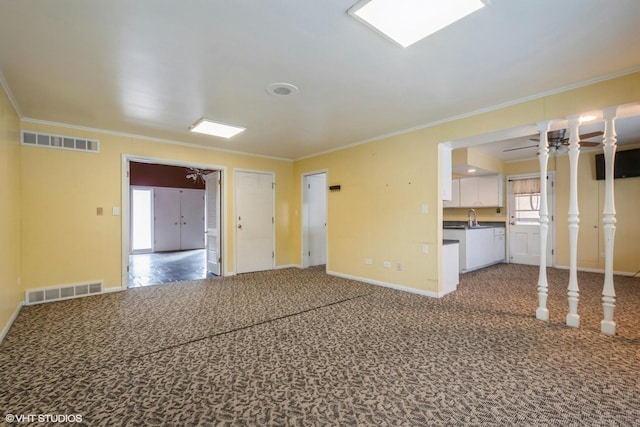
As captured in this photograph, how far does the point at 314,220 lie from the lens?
683 centimetres

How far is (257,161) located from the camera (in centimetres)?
619

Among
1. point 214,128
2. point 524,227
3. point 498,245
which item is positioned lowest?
point 498,245

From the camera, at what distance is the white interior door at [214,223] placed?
5790mm

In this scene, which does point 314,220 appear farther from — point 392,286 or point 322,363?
point 322,363

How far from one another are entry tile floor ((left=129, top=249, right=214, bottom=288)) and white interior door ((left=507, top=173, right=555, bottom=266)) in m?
7.16

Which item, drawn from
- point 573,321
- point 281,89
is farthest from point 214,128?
point 573,321

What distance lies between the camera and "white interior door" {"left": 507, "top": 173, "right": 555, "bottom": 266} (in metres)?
6.82

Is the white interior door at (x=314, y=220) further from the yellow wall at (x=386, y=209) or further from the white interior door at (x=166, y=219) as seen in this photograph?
the white interior door at (x=166, y=219)

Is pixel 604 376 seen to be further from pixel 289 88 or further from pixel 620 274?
pixel 620 274

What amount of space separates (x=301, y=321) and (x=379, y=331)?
33.7 inches

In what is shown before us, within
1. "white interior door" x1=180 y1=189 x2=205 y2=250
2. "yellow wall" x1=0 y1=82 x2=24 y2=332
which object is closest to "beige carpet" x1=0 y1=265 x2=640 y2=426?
"yellow wall" x1=0 y1=82 x2=24 y2=332

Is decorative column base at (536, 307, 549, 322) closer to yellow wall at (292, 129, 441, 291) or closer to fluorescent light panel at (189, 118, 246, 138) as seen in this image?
yellow wall at (292, 129, 441, 291)

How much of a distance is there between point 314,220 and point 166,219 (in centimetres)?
568

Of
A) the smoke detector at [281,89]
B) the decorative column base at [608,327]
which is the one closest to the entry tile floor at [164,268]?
the smoke detector at [281,89]
